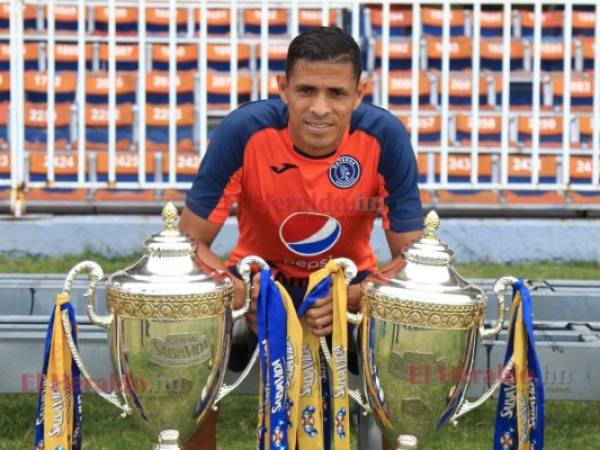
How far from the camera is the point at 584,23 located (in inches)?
302

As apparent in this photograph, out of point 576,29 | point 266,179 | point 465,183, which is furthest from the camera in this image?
point 576,29

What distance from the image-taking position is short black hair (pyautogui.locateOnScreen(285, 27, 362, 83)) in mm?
2527

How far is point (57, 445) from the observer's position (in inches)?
93.1

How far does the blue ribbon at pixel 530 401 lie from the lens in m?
2.33

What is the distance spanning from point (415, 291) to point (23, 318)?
4.36 feet

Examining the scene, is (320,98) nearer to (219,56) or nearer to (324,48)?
(324,48)

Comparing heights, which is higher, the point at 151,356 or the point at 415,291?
the point at 415,291

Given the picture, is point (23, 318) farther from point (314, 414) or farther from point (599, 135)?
point (599, 135)

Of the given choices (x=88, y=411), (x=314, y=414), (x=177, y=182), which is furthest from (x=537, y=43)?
(x=314, y=414)

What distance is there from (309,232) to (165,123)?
4.40m

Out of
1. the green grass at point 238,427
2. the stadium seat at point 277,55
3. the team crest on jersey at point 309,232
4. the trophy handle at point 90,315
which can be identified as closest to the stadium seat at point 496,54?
the stadium seat at point 277,55

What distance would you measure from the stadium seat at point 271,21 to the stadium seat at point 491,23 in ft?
4.73

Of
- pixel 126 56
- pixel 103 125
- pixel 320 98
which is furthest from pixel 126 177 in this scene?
pixel 320 98

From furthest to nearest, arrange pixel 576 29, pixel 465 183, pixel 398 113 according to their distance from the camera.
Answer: pixel 576 29, pixel 398 113, pixel 465 183
